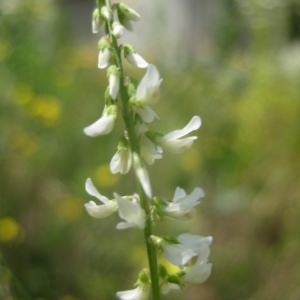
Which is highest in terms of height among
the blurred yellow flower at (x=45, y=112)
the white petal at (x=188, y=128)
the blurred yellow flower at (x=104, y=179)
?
the white petal at (x=188, y=128)

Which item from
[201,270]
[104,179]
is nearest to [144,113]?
[201,270]

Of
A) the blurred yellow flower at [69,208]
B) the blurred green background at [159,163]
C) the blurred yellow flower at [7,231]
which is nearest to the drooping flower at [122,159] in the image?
the blurred green background at [159,163]

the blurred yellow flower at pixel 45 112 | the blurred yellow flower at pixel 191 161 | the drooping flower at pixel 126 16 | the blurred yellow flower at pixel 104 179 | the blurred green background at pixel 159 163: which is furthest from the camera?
the blurred yellow flower at pixel 191 161

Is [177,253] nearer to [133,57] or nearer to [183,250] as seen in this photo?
[183,250]

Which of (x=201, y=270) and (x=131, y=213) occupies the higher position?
(x=131, y=213)

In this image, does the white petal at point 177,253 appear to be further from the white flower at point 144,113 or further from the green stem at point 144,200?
the white flower at point 144,113

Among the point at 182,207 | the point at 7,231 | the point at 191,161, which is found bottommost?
the point at 191,161

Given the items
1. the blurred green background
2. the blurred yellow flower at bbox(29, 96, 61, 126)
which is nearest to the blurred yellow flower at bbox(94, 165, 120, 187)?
the blurred green background

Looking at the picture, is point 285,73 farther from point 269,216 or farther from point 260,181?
point 269,216

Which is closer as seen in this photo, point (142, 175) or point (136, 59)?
point (142, 175)

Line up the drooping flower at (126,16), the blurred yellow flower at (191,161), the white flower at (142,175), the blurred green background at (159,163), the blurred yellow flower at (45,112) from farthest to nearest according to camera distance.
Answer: the blurred yellow flower at (191,161) → the blurred yellow flower at (45,112) → the blurred green background at (159,163) → the drooping flower at (126,16) → the white flower at (142,175)
